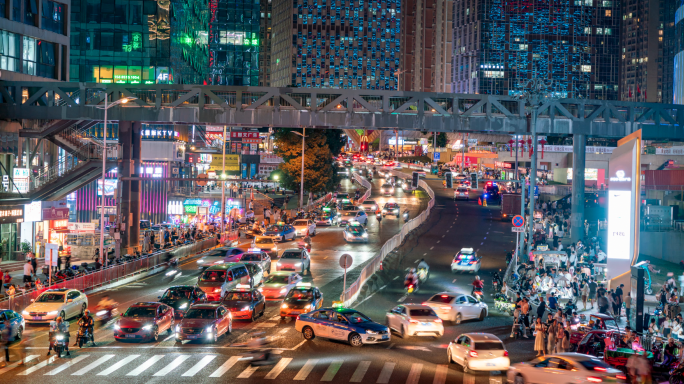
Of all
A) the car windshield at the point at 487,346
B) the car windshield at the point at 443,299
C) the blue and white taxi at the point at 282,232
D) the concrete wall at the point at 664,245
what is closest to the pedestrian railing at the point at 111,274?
the blue and white taxi at the point at 282,232

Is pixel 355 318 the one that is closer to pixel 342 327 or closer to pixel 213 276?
pixel 342 327

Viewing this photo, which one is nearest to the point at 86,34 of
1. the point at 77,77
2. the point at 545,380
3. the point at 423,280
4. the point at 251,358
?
the point at 77,77

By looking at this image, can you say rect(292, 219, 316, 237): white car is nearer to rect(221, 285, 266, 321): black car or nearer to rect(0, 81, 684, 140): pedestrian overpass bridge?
rect(0, 81, 684, 140): pedestrian overpass bridge

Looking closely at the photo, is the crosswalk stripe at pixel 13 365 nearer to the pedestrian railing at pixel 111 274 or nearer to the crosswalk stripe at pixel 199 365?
the crosswalk stripe at pixel 199 365

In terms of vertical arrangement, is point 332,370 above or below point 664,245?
below

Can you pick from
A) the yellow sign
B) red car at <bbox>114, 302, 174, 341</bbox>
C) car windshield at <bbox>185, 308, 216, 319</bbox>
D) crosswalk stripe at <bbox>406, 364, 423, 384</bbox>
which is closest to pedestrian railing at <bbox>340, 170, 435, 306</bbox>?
car windshield at <bbox>185, 308, 216, 319</bbox>

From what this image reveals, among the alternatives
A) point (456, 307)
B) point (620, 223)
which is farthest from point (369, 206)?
point (456, 307)

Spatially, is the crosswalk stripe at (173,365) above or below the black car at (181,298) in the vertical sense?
below

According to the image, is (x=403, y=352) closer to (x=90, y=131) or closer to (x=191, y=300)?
(x=191, y=300)
